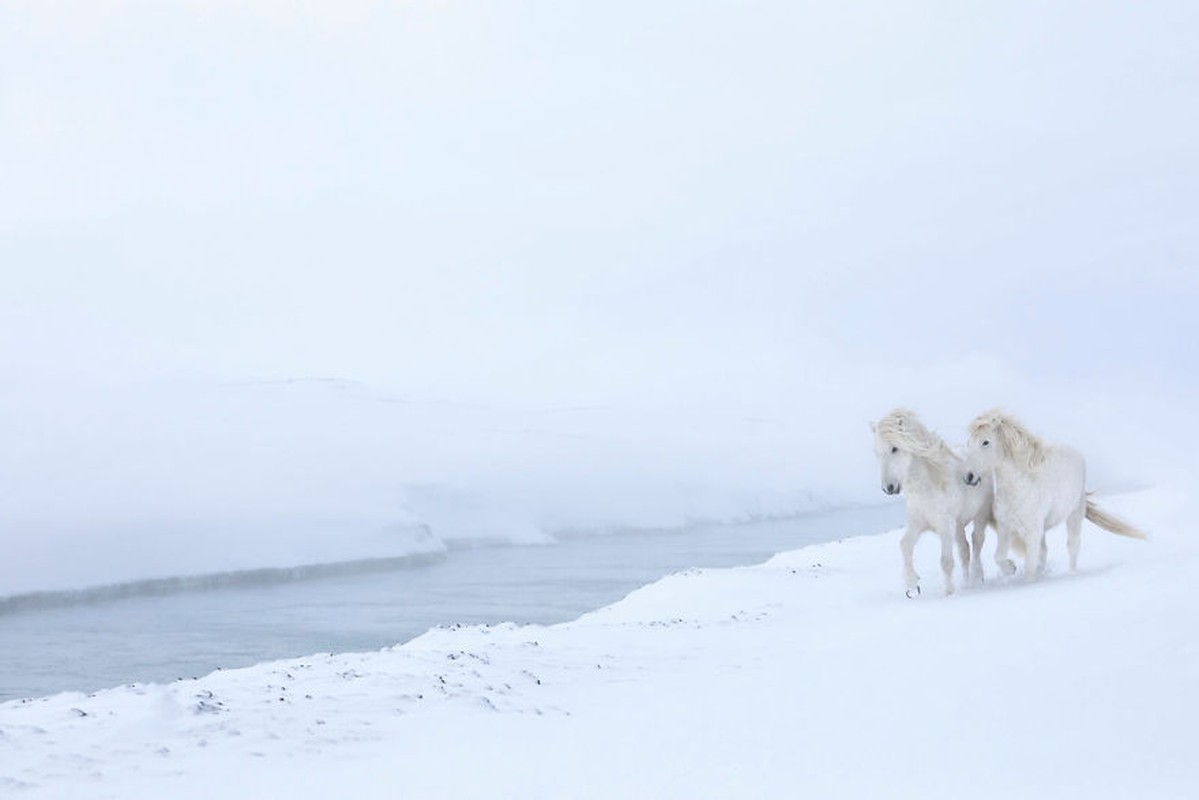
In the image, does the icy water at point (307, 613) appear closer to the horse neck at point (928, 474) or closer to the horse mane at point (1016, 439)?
the horse neck at point (928, 474)

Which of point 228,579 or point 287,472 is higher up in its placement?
point 287,472

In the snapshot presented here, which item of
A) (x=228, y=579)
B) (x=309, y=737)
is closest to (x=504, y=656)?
(x=309, y=737)

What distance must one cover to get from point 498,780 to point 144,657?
9.06 meters

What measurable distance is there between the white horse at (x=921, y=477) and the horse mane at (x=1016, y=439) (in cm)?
35

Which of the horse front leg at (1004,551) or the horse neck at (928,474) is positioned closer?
the horse neck at (928,474)

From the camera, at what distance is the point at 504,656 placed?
636 centimetres

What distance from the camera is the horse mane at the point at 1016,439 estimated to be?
9078 millimetres

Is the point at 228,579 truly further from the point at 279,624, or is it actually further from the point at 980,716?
the point at 980,716

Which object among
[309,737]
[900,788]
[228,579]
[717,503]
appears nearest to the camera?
[900,788]

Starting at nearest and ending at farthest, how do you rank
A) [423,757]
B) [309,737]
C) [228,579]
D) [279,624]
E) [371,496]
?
[423,757]
[309,737]
[279,624]
[228,579]
[371,496]

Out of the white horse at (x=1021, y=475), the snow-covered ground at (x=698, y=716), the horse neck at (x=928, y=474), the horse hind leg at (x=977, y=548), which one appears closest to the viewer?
the snow-covered ground at (x=698, y=716)

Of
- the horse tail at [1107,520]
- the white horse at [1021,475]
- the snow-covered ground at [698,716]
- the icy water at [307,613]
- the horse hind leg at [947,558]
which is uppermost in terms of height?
the white horse at [1021,475]

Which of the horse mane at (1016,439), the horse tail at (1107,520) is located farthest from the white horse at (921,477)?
the horse tail at (1107,520)

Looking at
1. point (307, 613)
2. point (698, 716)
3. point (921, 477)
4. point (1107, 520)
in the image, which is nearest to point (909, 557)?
point (921, 477)
